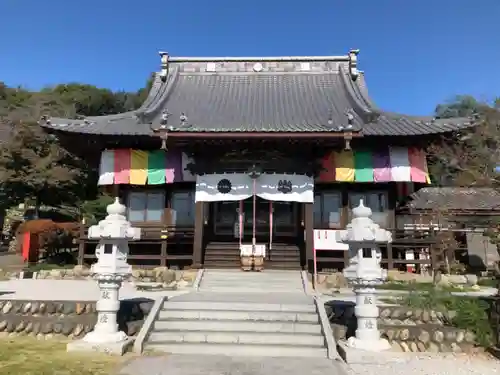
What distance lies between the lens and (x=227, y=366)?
7.11 metres

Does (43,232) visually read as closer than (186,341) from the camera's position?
No

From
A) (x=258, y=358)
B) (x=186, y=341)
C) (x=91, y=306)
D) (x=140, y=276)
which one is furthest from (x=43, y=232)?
(x=258, y=358)

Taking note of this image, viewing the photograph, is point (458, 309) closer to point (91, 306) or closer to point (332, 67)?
point (91, 306)

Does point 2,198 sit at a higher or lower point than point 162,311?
higher

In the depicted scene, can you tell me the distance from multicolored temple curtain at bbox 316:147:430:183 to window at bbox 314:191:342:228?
1.11 metres

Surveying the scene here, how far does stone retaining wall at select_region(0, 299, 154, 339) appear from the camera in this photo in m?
9.24

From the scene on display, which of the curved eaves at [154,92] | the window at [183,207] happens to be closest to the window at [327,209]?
the window at [183,207]

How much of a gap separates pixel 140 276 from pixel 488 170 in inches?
504

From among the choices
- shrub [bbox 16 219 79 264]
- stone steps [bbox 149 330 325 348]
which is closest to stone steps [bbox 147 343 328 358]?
stone steps [bbox 149 330 325 348]

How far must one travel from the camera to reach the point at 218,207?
705 inches

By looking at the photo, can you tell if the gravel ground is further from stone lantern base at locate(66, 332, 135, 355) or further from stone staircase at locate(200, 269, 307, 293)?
stone staircase at locate(200, 269, 307, 293)

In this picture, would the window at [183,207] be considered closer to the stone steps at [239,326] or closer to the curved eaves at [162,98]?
the curved eaves at [162,98]

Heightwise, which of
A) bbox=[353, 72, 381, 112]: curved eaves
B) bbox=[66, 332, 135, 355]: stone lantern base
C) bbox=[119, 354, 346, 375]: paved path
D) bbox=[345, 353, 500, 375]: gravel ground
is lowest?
bbox=[345, 353, 500, 375]: gravel ground

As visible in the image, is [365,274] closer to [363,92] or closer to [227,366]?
[227,366]
